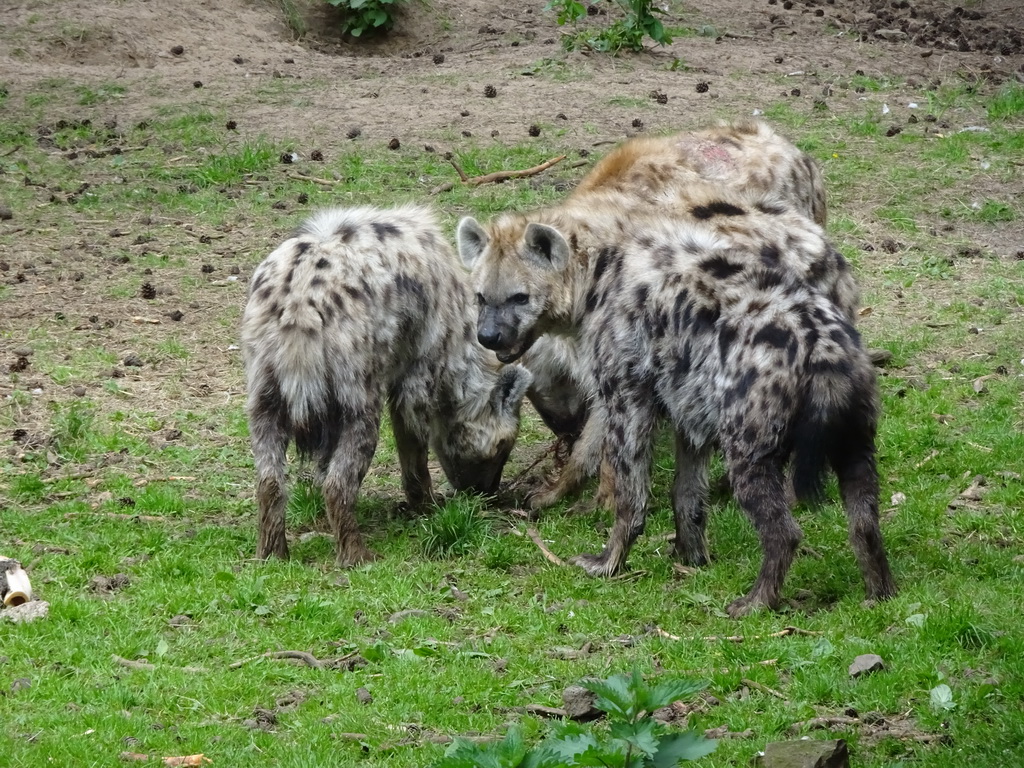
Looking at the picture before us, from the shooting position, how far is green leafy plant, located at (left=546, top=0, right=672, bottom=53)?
12.5 m

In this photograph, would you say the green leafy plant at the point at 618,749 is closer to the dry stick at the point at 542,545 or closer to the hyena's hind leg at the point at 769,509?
the hyena's hind leg at the point at 769,509

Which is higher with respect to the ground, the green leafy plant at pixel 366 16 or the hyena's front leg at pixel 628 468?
the green leafy plant at pixel 366 16

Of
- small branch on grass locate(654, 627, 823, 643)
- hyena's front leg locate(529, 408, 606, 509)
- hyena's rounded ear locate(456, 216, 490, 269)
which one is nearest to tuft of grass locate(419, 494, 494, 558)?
hyena's front leg locate(529, 408, 606, 509)

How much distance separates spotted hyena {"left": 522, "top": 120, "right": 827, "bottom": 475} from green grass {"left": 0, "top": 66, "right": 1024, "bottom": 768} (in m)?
0.51

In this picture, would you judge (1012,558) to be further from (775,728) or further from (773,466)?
(775,728)

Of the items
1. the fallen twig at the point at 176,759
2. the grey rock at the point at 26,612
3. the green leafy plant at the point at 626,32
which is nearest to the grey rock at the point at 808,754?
the fallen twig at the point at 176,759

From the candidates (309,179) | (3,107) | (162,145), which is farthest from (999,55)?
(3,107)

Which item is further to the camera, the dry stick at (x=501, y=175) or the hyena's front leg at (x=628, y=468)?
the dry stick at (x=501, y=175)

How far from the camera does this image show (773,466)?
4.96 m

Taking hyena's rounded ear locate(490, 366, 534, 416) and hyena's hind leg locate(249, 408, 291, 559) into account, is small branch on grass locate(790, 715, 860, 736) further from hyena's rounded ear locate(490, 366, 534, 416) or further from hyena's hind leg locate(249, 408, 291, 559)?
hyena's rounded ear locate(490, 366, 534, 416)

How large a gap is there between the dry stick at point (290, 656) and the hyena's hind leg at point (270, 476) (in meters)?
0.98

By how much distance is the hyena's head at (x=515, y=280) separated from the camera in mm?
5953

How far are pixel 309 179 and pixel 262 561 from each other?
522 cm

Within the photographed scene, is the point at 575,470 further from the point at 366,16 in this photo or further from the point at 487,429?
the point at 366,16
